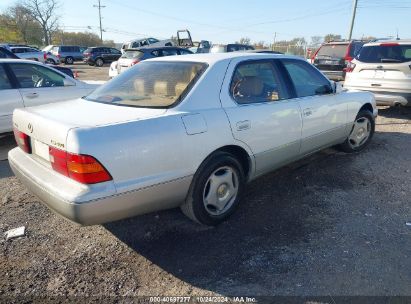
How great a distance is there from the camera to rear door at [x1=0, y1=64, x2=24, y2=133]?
5718 mm

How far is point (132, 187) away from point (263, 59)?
6.97 feet

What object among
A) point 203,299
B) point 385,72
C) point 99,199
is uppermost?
point 385,72

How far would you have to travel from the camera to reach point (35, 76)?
6.17 m

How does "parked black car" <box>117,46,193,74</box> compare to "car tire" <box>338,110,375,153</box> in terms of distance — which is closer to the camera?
"car tire" <box>338,110,375,153</box>

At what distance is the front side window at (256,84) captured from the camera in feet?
11.2

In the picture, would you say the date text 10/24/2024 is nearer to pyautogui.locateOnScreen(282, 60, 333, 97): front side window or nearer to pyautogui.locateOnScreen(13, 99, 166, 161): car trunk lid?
pyautogui.locateOnScreen(13, 99, 166, 161): car trunk lid

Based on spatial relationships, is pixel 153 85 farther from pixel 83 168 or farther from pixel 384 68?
pixel 384 68

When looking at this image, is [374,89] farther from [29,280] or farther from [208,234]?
[29,280]

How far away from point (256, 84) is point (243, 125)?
547mm

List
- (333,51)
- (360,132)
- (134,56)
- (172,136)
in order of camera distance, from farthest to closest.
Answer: (134,56)
(333,51)
(360,132)
(172,136)

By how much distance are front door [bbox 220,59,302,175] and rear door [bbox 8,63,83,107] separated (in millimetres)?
4075

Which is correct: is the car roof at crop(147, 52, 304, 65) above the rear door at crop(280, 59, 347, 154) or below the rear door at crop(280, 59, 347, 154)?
above

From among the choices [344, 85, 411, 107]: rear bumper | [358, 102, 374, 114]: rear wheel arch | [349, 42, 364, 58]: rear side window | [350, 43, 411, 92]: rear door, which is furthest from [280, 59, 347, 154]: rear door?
[349, 42, 364, 58]: rear side window

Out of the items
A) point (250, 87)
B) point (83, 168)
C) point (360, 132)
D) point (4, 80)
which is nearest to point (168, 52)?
point (4, 80)
